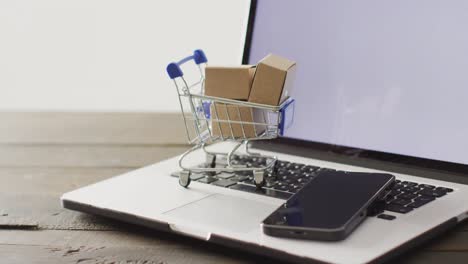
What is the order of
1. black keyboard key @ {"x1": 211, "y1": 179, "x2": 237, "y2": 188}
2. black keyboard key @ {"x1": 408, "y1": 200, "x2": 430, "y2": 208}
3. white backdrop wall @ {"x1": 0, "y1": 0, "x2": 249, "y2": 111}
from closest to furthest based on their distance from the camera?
black keyboard key @ {"x1": 408, "y1": 200, "x2": 430, "y2": 208} → black keyboard key @ {"x1": 211, "y1": 179, "x2": 237, "y2": 188} → white backdrop wall @ {"x1": 0, "y1": 0, "x2": 249, "y2": 111}

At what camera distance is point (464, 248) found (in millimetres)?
770

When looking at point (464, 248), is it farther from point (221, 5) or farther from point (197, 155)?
point (221, 5)

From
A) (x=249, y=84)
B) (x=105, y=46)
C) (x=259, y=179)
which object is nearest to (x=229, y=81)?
(x=249, y=84)

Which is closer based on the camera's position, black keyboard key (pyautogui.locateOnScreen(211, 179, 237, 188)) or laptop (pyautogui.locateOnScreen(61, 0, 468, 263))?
laptop (pyautogui.locateOnScreen(61, 0, 468, 263))

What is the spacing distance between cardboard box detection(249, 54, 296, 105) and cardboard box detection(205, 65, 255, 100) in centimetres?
1

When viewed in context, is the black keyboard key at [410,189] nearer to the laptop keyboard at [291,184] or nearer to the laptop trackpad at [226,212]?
the laptop keyboard at [291,184]

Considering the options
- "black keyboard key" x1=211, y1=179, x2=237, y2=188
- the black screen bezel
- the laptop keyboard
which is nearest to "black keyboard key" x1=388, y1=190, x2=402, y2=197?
the laptop keyboard

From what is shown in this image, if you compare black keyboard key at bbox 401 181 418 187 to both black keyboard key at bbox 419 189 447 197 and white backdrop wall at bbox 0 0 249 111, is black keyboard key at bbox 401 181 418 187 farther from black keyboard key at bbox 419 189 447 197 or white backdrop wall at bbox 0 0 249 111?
white backdrop wall at bbox 0 0 249 111

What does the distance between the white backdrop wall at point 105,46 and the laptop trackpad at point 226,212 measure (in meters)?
1.32

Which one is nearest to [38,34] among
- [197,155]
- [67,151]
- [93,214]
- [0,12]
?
[0,12]

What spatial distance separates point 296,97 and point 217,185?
264mm

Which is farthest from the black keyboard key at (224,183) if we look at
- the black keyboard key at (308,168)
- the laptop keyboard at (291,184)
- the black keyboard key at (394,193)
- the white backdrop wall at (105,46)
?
the white backdrop wall at (105,46)

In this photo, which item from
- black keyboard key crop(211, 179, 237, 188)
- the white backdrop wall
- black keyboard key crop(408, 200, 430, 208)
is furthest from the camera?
the white backdrop wall

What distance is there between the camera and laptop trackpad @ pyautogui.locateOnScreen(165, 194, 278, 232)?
0.79 meters
